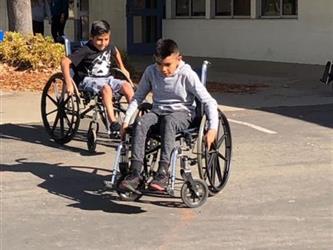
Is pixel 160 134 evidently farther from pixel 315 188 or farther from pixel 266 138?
pixel 266 138

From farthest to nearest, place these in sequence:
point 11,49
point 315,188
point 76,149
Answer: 1. point 11,49
2. point 76,149
3. point 315,188

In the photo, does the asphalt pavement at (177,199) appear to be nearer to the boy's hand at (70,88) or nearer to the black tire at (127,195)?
the black tire at (127,195)

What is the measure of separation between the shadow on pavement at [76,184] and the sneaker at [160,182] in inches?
10.1

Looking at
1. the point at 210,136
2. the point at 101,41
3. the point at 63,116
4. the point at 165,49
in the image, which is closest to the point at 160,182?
the point at 210,136

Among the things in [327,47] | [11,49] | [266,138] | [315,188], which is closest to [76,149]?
[266,138]

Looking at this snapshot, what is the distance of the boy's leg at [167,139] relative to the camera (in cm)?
605

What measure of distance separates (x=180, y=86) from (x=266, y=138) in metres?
2.93

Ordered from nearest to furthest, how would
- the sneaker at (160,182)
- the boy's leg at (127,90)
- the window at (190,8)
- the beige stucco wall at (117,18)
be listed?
the sneaker at (160,182)
the boy's leg at (127,90)
the window at (190,8)
the beige stucco wall at (117,18)

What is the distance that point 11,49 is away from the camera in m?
14.4

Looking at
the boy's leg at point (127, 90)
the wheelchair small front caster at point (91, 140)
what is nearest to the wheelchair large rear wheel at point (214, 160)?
the boy's leg at point (127, 90)

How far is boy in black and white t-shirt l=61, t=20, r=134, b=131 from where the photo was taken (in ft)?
26.8

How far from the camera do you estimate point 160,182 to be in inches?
237

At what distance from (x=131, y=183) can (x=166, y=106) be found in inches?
31.9

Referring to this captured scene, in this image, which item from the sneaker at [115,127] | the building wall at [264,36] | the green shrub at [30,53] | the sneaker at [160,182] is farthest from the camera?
the building wall at [264,36]
